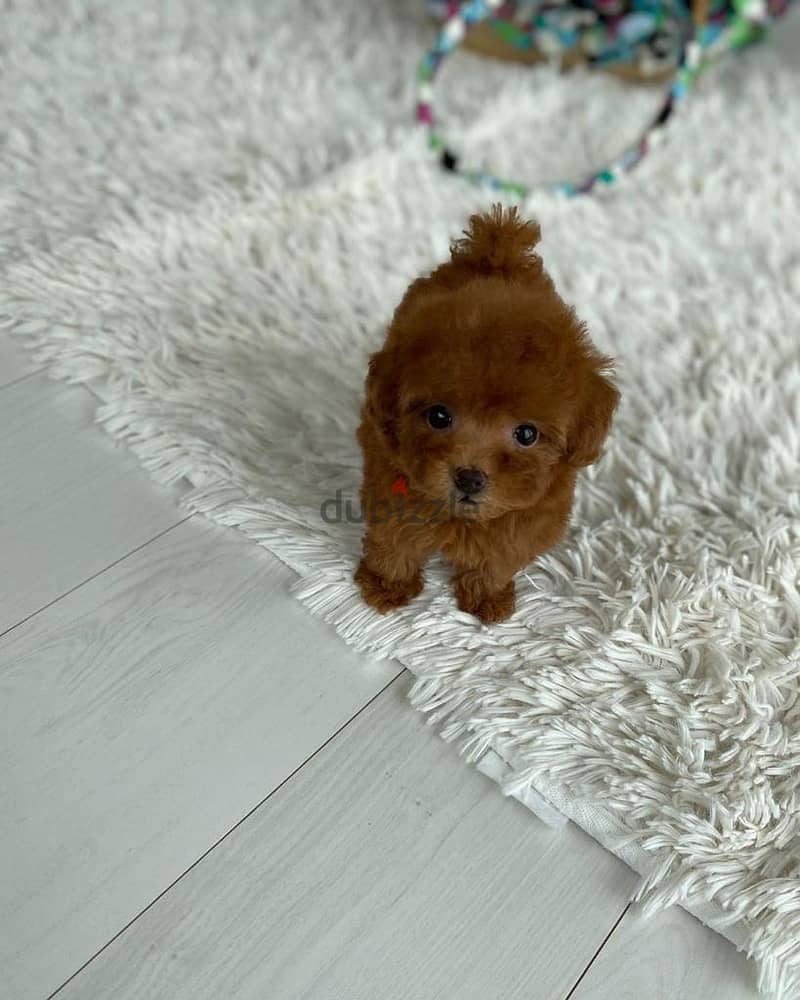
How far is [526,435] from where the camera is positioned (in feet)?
2.77

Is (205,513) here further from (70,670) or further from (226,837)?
(226,837)

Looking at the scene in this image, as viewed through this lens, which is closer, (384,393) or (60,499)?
(384,393)

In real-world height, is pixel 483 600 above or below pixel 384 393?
below

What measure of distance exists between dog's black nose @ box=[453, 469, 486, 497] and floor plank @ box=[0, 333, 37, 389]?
85 cm

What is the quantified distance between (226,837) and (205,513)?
1.46ft

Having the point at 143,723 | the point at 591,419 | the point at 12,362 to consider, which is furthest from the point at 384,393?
the point at 12,362

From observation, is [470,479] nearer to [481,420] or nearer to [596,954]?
[481,420]

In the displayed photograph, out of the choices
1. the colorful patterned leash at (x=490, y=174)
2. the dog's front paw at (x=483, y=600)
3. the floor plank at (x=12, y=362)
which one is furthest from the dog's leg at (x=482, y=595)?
the colorful patterned leash at (x=490, y=174)

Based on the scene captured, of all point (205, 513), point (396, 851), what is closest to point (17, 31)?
point (205, 513)

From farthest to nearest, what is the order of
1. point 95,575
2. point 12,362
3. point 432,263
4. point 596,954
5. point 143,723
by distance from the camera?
point 432,263
point 12,362
point 95,575
point 143,723
point 596,954

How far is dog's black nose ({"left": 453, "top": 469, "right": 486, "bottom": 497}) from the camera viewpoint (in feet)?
2.75

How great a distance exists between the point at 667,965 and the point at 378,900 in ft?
1.01

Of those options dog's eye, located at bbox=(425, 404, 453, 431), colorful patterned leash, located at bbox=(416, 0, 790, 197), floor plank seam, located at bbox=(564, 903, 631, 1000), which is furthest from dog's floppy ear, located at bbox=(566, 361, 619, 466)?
colorful patterned leash, located at bbox=(416, 0, 790, 197)

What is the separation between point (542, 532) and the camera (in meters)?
0.98
